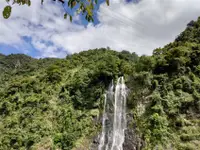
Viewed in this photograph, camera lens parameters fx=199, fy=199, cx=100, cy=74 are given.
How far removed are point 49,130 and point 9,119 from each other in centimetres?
447

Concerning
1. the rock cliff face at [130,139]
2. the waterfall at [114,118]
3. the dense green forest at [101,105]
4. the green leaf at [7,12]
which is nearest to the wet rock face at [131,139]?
the rock cliff face at [130,139]

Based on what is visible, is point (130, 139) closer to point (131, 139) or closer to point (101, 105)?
point (131, 139)

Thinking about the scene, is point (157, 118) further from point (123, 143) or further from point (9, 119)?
point (9, 119)

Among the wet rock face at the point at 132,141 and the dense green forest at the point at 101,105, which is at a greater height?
the dense green forest at the point at 101,105

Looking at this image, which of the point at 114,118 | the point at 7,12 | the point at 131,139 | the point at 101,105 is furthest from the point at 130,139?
the point at 7,12

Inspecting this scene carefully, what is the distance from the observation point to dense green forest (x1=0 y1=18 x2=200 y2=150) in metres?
12.9

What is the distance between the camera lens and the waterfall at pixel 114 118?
14336mm

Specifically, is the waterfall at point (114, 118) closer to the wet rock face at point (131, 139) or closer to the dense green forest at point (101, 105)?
the wet rock face at point (131, 139)

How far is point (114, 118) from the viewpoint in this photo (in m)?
15.4

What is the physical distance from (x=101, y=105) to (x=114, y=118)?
1617 millimetres

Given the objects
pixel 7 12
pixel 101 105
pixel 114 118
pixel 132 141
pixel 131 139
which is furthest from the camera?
pixel 101 105

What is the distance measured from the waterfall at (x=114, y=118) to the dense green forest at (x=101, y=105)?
0.51 meters

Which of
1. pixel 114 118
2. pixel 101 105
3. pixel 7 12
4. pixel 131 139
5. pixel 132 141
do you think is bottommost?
pixel 132 141

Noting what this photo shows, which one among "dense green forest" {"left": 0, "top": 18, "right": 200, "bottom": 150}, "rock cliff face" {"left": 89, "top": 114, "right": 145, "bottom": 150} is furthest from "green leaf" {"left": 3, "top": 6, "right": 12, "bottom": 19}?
"rock cliff face" {"left": 89, "top": 114, "right": 145, "bottom": 150}
